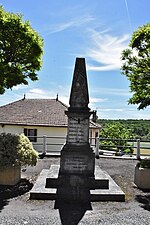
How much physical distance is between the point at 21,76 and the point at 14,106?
1809 centimetres

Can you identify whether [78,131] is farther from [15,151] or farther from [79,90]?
[15,151]

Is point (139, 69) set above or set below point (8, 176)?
above

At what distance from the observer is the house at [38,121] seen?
78.4ft

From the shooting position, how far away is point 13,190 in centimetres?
819

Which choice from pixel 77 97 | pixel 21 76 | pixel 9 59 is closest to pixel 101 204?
pixel 77 97

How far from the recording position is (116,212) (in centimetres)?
633

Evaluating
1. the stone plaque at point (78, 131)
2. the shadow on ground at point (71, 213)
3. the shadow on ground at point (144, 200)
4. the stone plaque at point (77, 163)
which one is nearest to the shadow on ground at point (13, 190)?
the stone plaque at point (77, 163)

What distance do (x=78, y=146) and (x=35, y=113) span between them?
60.2 ft

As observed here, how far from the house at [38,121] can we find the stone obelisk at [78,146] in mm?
13704

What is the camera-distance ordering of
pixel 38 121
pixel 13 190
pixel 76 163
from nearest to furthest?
pixel 13 190 < pixel 76 163 < pixel 38 121

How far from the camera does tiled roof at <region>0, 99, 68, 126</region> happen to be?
977 inches

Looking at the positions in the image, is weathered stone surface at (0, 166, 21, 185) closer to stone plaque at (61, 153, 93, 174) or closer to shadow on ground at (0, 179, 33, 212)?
shadow on ground at (0, 179, 33, 212)

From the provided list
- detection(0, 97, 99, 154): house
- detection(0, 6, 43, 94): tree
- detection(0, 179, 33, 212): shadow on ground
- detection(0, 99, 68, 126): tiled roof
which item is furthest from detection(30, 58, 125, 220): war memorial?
detection(0, 99, 68, 126): tiled roof

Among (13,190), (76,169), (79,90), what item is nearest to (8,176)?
(13,190)
